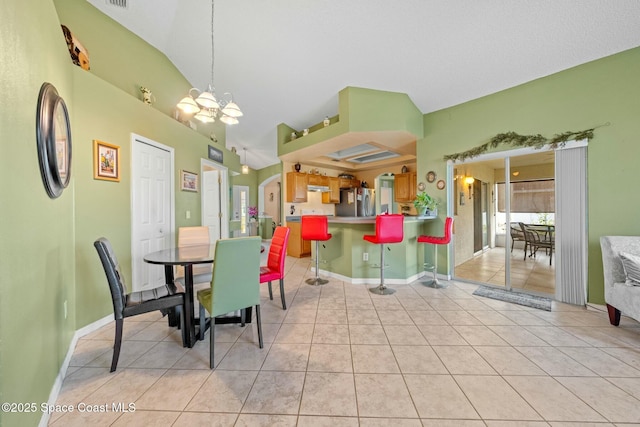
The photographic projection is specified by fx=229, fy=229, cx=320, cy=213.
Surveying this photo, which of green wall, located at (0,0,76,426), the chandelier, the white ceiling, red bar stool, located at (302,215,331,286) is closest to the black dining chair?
green wall, located at (0,0,76,426)

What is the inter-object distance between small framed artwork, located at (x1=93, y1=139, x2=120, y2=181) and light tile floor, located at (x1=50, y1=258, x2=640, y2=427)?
161 centimetres

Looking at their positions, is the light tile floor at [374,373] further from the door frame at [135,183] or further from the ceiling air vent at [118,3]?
the ceiling air vent at [118,3]

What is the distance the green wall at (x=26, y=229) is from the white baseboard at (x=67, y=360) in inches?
2.6

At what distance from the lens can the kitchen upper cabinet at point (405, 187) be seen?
608cm

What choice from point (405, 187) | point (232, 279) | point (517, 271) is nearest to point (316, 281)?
point (232, 279)

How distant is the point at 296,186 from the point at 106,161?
11.9 feet

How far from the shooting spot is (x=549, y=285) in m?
3.26

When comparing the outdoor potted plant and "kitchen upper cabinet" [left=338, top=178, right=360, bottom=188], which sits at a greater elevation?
"kitchen upper cabinet" [left=338, top=178, right=360, bottom=188]

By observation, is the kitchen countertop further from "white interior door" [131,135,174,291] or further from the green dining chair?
"white interior door" [131,135,174,291]

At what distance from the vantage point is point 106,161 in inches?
98.9

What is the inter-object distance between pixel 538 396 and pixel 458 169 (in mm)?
3428

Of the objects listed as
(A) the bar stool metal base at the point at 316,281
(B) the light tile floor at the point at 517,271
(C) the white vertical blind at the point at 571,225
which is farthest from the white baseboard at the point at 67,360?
(C) the white vertical blind at the point at 571,225

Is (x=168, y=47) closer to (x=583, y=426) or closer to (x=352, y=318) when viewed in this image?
(x=352, y=318)

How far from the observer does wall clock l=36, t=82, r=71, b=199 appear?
1.31m
